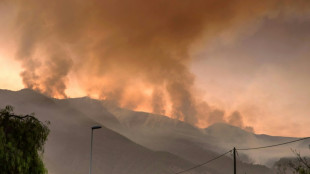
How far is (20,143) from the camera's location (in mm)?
25625

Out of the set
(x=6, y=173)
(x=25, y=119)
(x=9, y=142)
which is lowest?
(x=6, y=173)

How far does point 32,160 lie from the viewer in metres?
25.6

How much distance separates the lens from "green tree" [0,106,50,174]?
23391 millimetres

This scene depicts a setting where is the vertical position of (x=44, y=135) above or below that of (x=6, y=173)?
above

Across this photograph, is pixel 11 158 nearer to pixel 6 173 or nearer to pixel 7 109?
pixel 6 173

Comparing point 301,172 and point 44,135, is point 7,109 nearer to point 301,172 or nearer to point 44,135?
point 44,135

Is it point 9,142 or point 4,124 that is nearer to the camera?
point 9,142

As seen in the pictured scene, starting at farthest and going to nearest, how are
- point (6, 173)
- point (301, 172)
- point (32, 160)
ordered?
point (301, 172)
point (32, 160)
point (6, 173)

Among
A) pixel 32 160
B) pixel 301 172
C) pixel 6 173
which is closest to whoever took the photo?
pixel 6 173

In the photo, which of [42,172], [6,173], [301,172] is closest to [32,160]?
[42,172]

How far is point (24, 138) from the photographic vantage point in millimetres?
26016

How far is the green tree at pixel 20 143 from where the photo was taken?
76.7 ft

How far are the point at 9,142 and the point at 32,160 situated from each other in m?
2.12

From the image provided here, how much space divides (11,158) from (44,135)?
3.88 metres
